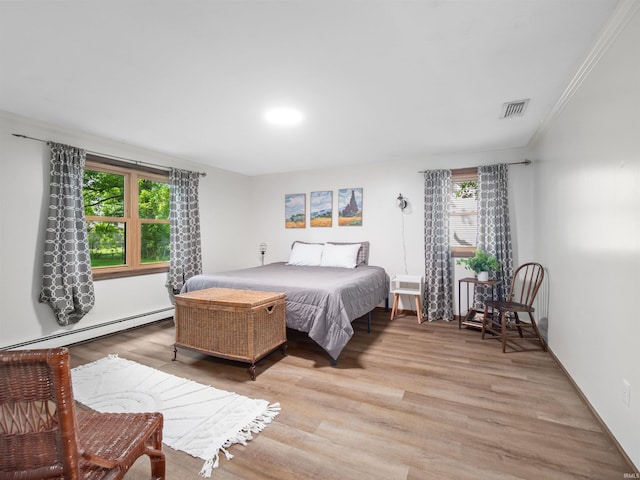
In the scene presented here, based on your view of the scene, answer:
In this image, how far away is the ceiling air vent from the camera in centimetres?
261

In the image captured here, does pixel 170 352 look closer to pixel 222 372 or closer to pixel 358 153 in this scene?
pixel 222 372

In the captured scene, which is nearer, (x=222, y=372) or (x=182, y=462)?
(x=182, y=462)

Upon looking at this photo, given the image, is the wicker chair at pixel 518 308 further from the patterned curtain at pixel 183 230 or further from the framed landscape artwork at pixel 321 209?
the patterned curtain at pixel 183 230

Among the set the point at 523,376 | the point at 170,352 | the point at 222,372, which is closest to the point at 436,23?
the point at 523,376

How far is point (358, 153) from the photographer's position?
4219mm

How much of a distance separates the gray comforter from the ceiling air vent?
2.19m

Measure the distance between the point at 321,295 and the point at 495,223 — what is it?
2639 millimetres

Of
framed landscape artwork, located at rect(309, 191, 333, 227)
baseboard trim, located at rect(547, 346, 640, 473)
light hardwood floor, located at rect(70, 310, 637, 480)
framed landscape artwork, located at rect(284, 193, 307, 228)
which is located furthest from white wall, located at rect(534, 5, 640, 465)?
framed landscape artwork, located at rect(284, 193, 307, 228)

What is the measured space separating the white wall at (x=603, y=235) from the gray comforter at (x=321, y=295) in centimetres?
172

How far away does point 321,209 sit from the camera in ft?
17.0

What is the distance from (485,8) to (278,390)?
2.74m

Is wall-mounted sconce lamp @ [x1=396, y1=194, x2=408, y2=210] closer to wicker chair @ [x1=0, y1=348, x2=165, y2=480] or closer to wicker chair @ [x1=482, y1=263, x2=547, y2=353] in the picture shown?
wicker chair @ [x1=482, y1=263, x2=547, y2=353]

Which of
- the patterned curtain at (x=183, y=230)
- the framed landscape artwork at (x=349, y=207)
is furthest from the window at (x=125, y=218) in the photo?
the framed landscape artwork at (x=349, y=207)

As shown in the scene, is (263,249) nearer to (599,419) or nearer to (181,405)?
(181,405)
